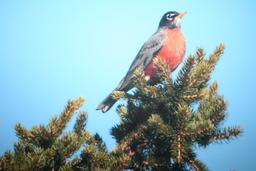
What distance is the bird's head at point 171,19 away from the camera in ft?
28.0

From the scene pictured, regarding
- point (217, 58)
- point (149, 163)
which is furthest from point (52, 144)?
point (217, 58)

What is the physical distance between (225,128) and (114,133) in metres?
1.20

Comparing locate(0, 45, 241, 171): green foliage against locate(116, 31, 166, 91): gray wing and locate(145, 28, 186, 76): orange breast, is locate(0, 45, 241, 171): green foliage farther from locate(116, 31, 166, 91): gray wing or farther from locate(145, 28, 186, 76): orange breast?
locate(116, 31, 166, 91): gray wing

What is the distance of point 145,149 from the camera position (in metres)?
3.33

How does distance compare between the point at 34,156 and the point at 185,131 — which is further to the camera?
the point at 185,131

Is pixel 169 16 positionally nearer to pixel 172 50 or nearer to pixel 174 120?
pixel 172 50

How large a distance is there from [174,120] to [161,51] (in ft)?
14.1

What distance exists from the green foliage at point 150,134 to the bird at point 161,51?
2.25 metres

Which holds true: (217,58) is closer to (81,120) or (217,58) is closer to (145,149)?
(145,149)

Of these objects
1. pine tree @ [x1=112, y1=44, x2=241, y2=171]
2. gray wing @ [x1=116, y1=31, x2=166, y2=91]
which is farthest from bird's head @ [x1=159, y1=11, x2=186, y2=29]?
pine tree @ [x1=112, y1=44, x2=241, y2=171]

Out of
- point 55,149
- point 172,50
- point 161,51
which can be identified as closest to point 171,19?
point 161,51

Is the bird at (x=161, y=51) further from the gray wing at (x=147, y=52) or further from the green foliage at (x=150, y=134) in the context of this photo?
the green foliage at (x=150, y=134)

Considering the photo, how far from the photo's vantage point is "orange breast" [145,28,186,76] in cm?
667

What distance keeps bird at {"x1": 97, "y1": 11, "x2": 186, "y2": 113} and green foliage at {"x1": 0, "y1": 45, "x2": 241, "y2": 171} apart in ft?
7.37
